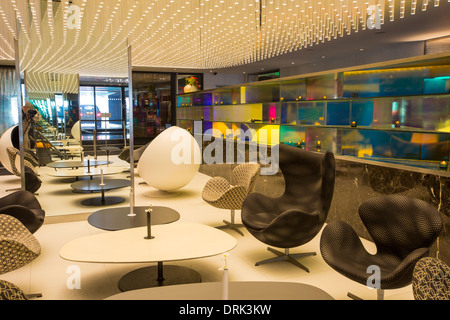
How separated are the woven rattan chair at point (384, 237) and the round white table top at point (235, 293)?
0.86m

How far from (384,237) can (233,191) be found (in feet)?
6.50

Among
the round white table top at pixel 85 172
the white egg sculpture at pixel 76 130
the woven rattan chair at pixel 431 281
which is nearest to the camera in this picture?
the woven rattan chair at pixel 431 281

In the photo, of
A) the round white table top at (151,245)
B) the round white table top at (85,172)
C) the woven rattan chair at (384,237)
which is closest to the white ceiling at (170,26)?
the round white table top at (85,172)

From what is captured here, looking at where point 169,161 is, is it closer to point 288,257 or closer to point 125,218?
point 125,218

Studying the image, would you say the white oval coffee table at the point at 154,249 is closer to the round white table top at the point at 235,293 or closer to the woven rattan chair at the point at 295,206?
the woven rattan chair at the point at 295,206

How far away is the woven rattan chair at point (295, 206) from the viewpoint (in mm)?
3758

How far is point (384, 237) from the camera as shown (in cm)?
336

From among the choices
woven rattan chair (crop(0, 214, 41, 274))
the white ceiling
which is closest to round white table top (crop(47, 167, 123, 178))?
the white ceiling

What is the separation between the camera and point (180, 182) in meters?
7.12

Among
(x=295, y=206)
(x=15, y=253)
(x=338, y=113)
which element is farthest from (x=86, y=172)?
(x=338, y=113)

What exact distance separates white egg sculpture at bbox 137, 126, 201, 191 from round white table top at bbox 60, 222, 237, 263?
10.7 ft

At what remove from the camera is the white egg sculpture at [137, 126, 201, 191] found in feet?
22.8

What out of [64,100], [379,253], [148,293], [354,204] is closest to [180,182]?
[64,100]

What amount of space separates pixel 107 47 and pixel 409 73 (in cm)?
481
